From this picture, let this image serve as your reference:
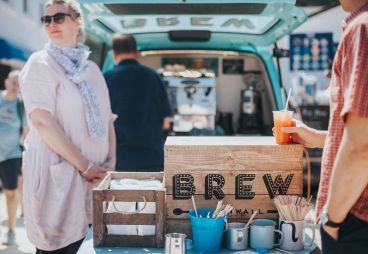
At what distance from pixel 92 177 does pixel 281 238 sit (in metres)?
1.07

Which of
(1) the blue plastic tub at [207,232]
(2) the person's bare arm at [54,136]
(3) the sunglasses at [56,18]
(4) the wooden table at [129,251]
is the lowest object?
(4) the wooden table at [129,251]

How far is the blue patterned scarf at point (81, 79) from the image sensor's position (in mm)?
2725

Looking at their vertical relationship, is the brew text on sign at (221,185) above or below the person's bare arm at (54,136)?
below

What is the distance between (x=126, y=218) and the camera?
214 centimetres

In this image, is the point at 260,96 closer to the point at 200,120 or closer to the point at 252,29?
the point at 200,120

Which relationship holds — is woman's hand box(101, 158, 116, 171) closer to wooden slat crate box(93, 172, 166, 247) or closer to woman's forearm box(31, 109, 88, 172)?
woman's forearm box(31, 109, 88, 172)

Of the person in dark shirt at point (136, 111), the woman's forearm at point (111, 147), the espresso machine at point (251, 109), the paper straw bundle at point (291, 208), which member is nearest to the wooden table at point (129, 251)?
the paper straw bundle at point (291, 208)

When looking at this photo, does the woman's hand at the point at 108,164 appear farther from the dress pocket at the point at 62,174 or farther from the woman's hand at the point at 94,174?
the dress pocket at the point at 62,174

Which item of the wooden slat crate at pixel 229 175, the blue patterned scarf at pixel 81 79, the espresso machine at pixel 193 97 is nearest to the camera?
the wooden slat crate at pixel 229 175

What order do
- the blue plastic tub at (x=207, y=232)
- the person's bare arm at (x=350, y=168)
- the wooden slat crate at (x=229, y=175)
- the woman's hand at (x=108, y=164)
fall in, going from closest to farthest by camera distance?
the person's bare arm at (x=350, y=168), the blue plastic tub at (x=207, y=232), the wooden slat crate at (x=229, y=175), the woman's hand at (x=108, y=164)

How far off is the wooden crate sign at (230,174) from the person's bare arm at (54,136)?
65cm

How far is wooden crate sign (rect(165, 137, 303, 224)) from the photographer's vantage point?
2.20 meters

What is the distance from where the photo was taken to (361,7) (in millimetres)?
1688

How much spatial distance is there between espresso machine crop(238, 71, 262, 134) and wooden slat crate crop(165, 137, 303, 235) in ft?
11.5
